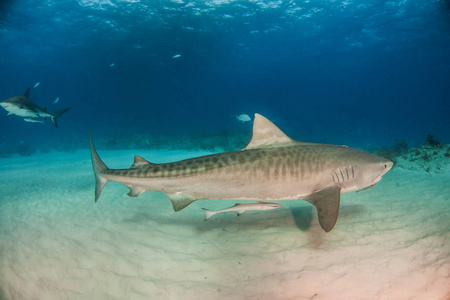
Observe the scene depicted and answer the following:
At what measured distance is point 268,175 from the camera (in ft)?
11.9

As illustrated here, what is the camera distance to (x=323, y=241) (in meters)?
4.05

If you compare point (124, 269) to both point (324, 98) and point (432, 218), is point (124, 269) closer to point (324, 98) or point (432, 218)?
point (432, 218)

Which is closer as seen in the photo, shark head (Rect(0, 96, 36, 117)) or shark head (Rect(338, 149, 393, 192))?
shark head (Rect(338, 149, 393, 192))

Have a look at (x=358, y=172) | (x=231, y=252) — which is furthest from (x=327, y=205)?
(x=231, y=252)

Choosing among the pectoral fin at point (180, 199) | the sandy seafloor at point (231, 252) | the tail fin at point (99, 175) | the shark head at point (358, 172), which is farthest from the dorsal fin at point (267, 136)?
the tail fin at point (99, 175)

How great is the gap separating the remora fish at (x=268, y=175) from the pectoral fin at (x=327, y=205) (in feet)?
0.05

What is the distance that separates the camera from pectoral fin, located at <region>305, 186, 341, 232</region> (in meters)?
3.17

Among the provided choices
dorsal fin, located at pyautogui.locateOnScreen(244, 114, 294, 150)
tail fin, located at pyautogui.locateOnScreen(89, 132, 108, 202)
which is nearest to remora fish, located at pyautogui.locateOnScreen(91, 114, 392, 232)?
dorsal fin, located at pyautogui.locateOnScreen(244, 114, 294, 150)

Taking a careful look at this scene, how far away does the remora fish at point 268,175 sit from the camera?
3627 millimetres

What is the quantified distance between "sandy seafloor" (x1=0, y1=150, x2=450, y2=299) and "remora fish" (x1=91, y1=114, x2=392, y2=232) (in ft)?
3.40

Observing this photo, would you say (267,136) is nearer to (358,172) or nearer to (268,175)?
(268,175)

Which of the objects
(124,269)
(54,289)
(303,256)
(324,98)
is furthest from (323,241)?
(324,98)

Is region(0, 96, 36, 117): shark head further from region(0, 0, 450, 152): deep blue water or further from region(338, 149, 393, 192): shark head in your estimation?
region(0, 0, 450, 152): deep blue water

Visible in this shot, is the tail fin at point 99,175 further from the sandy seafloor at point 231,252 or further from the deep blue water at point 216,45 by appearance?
the deep blue water at point 216,45
